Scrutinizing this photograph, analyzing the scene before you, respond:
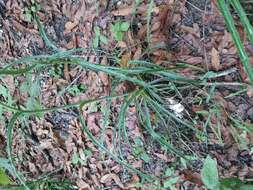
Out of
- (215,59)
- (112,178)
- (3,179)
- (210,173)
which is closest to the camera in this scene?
(210,173)

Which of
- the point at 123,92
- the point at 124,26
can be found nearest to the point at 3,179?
the point at 123,92

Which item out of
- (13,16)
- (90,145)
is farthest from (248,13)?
(13,16)

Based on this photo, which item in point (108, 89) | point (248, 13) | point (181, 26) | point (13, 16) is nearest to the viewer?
point (248, 13)

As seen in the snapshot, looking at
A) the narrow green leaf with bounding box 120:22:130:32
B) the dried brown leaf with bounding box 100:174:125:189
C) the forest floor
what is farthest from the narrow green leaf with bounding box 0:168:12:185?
the narrow green leaf with bounding box 120:22:130:32

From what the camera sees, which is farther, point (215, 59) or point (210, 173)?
point (215, 59)

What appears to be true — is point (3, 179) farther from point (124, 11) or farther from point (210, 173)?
point (210, 173)

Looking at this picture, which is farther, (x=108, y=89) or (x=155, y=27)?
(x=108, y=89)

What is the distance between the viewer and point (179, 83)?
1234 mm

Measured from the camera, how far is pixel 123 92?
132cm

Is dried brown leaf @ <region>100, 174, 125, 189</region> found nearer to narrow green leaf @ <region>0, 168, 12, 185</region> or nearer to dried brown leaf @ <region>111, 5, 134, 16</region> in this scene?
narrow green leaf @ <region>0, 168, 12, 185</region>

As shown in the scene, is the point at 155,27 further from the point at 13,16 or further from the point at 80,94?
the point at 13,16

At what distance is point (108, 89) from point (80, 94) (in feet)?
0.42

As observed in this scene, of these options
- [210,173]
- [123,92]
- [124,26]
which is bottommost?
[210,173]

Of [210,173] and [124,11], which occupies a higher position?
[124,11]
